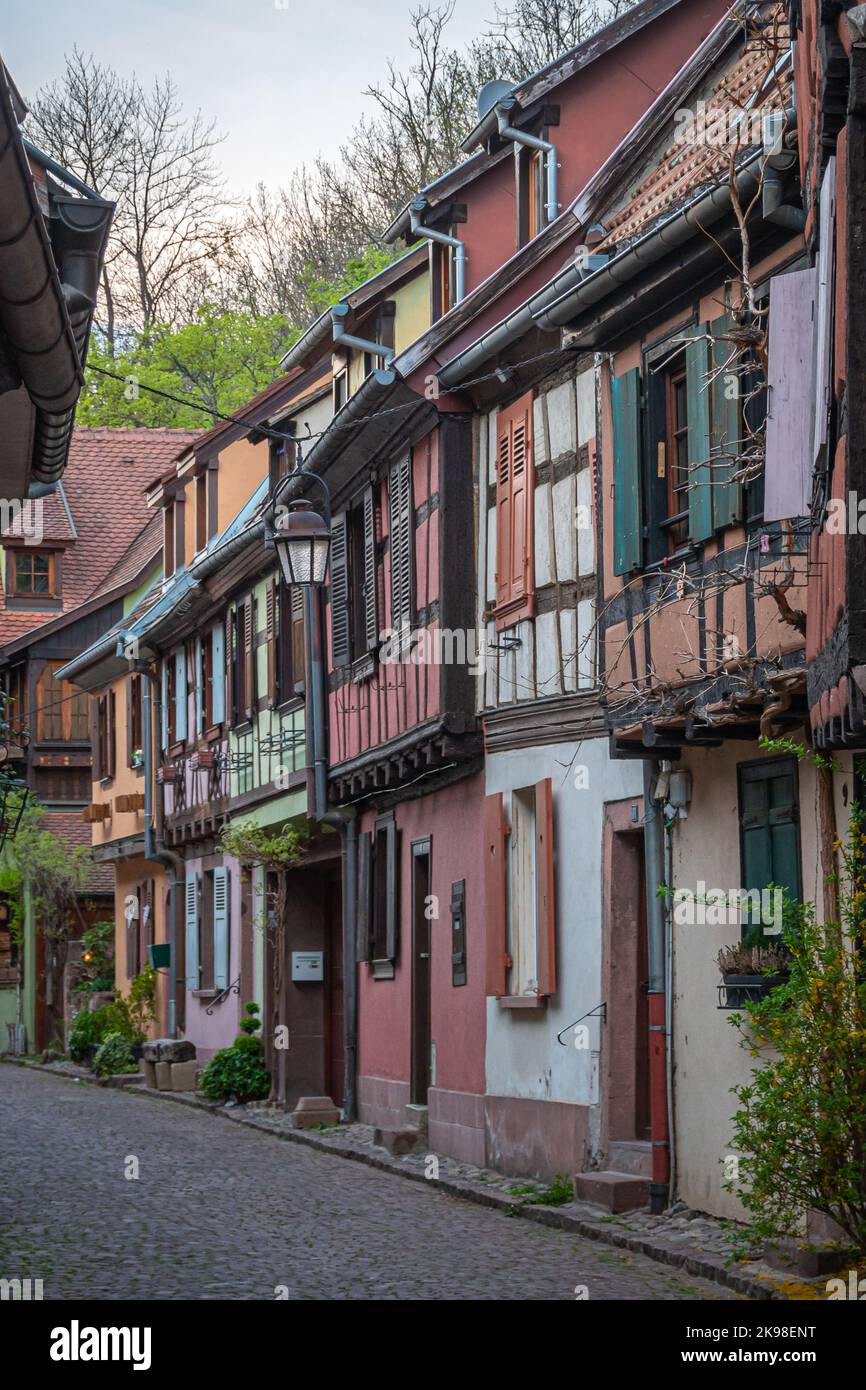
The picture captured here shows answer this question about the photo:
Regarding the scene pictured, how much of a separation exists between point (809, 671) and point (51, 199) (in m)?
4.09

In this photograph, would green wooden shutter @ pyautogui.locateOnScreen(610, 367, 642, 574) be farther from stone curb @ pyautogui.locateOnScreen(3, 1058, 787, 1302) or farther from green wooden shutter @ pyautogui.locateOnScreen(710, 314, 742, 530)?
stone curb @ pyautogui.locateOnScreen(3, 1058, 787, 1302)

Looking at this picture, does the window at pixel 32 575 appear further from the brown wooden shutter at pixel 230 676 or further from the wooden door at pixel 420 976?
the wooden door at pixel 420 976

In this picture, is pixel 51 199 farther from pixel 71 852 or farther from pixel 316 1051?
pixel 71 852

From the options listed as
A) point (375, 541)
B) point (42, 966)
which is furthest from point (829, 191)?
point (42, 966)

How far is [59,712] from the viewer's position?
3778 cm

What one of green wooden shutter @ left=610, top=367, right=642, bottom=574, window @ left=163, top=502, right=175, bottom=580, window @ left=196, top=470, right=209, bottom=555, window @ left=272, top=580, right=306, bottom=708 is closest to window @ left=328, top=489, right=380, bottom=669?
window @ left=272, top=580, right=306, bottom=708

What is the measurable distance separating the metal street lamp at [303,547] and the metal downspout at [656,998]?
5.15 m

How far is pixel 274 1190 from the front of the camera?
1455 cm

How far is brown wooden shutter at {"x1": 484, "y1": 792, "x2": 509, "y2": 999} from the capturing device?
51.4 ft

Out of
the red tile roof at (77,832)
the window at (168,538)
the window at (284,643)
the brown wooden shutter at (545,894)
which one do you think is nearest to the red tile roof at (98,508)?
the red tile roof at (77,832)

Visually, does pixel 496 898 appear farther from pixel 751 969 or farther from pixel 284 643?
pixel 284 643

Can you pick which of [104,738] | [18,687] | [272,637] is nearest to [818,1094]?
[272,637]

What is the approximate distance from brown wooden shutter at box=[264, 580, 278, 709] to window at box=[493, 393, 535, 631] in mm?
7752

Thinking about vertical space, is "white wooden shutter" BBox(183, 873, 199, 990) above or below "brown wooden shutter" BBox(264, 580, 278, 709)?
below
